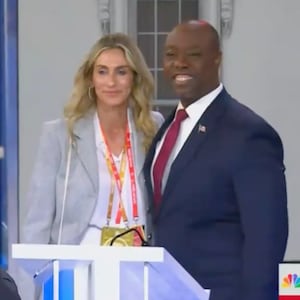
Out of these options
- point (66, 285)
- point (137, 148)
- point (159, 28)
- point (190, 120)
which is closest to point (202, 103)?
point (190, 120)

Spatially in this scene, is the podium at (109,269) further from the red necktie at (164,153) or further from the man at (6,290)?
the red necktie at (164,153)

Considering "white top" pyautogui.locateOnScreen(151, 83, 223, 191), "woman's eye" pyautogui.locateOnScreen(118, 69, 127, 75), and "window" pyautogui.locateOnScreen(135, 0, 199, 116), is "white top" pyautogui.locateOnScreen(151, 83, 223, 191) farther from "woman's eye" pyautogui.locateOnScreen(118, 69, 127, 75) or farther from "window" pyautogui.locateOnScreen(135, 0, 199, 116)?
"window" pyautogui.locateOnScreen(135, 0, 199, 116)

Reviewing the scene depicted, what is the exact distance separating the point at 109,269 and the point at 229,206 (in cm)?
121

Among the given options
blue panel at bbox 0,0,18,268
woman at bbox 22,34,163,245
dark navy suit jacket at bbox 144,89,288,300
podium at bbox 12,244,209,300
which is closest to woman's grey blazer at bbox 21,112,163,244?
woman at bbox 22,34,163,245

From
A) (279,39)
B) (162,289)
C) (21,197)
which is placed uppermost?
(279,39)

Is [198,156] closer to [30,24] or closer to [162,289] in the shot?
[162,289]

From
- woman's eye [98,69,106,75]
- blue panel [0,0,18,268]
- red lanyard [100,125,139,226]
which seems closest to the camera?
red lanyard [100,125,139,226]

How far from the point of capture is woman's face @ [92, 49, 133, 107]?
3.53 metres

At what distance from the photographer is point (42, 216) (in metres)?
3.53

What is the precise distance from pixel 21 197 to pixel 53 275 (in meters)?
4.07

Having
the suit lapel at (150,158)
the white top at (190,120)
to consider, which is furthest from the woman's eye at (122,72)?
the white top at (190,120)

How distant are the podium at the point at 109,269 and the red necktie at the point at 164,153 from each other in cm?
126

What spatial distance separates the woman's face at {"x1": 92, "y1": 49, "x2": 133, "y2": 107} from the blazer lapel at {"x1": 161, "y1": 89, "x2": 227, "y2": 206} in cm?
51

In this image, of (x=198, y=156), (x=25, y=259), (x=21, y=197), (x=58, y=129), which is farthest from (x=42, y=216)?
(x=21, y=197)
